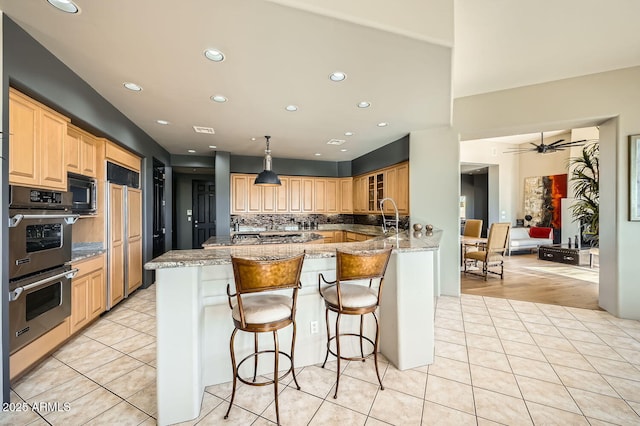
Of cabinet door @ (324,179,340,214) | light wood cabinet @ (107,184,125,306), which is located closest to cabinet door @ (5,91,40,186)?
light wood cabinet @ (107,184,125,306)

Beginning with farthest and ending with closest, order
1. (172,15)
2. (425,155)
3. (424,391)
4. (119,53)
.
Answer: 1. (425,155)
2. (119,53)
3. (424,391)
4. (172,15)

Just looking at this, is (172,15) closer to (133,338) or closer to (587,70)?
(133,338)

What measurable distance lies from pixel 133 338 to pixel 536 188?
10265mm

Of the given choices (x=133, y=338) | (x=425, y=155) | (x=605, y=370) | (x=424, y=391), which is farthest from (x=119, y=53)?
(x=605, y=370)

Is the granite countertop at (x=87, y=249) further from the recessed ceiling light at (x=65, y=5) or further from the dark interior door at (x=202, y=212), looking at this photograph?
the dark interior door at (x=202, y=212)

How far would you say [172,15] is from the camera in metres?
1.65

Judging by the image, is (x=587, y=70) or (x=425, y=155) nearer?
(x=587, y=70)

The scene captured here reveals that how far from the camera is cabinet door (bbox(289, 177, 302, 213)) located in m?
6.41

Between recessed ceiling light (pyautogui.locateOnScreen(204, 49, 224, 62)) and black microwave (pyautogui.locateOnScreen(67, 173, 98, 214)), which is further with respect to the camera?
black microwave (pyautogui.locateOnScreen(67, 173, 98, 214))

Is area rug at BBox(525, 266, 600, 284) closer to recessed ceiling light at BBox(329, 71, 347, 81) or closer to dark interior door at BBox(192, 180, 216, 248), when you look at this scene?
recessed ceiling light at BBox(329, 71, 347, 81)

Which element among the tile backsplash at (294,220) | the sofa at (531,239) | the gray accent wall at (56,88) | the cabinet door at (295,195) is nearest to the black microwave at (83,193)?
the gray accent wall at (56,88)

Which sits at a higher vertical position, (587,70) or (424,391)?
(587,70)

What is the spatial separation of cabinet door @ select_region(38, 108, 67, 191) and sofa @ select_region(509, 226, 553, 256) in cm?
915

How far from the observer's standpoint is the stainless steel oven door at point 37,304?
Answer: 73.4 inches
